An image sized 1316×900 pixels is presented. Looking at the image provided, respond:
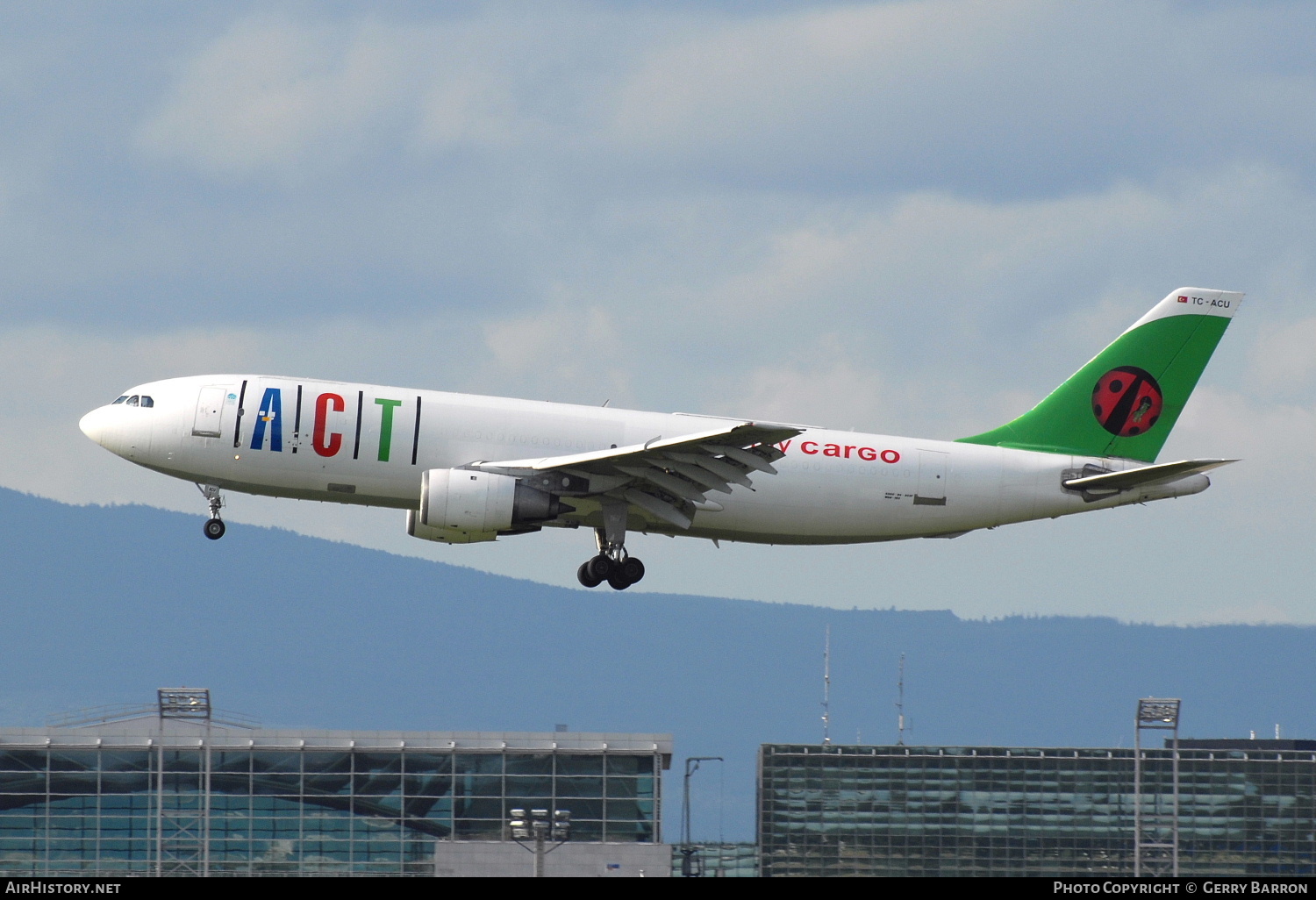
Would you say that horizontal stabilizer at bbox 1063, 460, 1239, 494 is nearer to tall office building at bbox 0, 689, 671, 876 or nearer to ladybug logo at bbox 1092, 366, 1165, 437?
ladybug logo at bbox 1092, 366, 1165, 437

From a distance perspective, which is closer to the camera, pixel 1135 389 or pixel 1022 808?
pixel 1135 389

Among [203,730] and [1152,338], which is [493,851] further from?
[1152,338]

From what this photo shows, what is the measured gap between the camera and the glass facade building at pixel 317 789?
73875 millimetres

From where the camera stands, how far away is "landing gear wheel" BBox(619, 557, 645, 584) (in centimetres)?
5053

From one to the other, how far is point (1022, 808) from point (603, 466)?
56745 mm

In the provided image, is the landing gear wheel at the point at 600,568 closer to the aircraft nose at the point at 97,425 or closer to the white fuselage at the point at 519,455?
the white fuselage at the point at 519,455

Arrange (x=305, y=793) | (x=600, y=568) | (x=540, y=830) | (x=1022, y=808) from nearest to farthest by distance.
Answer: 1. (x=600, y=568)
2. (x=540, y=830)
3. (x=305, y=793)
4. (x=1022, y=808)

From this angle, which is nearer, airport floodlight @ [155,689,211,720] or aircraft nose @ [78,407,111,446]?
aircraft nose @ [78,407,111,446]

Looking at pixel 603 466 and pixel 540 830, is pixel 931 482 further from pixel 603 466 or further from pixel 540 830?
pixel 540 830

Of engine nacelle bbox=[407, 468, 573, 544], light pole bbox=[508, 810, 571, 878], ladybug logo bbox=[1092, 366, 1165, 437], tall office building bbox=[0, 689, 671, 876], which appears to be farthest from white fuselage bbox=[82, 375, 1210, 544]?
tall office building bbox=[0, 689, 671, 876]

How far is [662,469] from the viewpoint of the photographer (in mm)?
48438

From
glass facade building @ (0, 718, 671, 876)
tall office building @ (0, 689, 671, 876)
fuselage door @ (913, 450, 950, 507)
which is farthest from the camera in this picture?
glass facade building @ (0, 718, 671, 876)

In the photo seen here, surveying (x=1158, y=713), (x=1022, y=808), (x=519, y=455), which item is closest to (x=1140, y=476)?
(x=519, y=455)

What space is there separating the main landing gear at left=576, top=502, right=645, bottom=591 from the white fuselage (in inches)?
39.4
